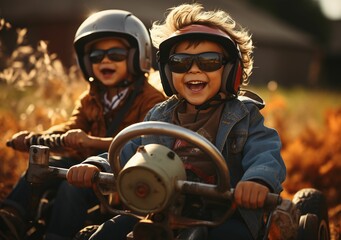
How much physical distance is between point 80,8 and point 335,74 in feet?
119

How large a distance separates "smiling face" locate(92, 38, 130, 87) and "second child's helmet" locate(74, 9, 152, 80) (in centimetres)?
7

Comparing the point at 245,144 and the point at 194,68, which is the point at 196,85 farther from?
the point at 245,144

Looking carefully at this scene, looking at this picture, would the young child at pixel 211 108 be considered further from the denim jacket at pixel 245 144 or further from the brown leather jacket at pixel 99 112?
the brown leather jacket at pixel 99 112

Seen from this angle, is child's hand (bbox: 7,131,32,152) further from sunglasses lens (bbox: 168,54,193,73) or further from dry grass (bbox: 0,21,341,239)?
sunglasses lens (bbox: 168,54,193,73)

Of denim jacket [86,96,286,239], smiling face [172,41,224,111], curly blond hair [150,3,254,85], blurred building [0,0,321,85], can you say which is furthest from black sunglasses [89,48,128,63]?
blurred building [0,0,321,85]

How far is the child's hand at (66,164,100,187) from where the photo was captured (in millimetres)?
3252

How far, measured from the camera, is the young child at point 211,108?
3.54 m

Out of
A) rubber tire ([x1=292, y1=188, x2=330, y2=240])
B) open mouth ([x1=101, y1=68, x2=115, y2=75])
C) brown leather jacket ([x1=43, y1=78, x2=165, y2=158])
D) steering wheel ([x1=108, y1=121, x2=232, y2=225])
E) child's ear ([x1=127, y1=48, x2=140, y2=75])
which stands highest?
child's ear ([x1=127, y1=48, x2=140, y2=75])

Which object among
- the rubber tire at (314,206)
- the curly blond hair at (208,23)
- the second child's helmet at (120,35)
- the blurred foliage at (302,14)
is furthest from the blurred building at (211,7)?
the rubber tire at (314,206)

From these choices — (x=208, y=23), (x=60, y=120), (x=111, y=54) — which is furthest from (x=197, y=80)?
(x=60, y=120)

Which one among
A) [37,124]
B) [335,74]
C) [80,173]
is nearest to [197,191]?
[80,173]

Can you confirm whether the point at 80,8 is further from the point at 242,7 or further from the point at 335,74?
the point at 335,74

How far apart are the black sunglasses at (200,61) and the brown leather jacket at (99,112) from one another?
4.29ft

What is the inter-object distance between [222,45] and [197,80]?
0.29 metres
